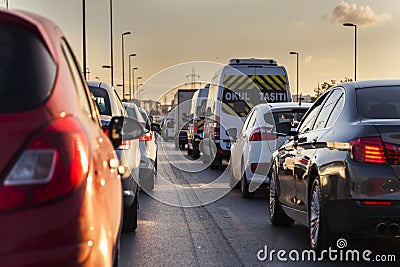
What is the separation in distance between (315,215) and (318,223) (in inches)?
9.0

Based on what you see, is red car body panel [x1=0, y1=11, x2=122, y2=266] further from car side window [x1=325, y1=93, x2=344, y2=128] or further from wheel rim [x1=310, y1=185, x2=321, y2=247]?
car side window [x1=325, y1=93, x2=344, y2=128]

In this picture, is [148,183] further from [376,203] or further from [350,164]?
[376,203]

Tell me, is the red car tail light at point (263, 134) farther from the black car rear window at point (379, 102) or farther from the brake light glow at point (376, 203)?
the brake light glow at point (376, 203)

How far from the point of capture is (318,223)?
7027 mm

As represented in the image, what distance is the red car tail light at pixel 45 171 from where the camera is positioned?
9.66 ft

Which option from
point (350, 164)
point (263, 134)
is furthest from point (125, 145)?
point (263, 134)

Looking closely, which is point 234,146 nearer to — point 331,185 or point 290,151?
point 290,151

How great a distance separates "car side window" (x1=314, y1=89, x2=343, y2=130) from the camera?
764cm

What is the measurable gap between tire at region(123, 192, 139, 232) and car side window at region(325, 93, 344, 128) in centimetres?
269

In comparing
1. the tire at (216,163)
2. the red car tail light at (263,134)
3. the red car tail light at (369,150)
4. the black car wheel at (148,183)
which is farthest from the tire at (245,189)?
the tire at (216,163)

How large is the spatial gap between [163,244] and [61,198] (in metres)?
→ 5.51

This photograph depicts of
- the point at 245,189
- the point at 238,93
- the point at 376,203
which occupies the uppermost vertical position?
the point at 238,93

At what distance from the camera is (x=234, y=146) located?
15336 millimetres

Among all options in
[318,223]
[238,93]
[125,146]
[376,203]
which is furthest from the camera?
[238,93]
